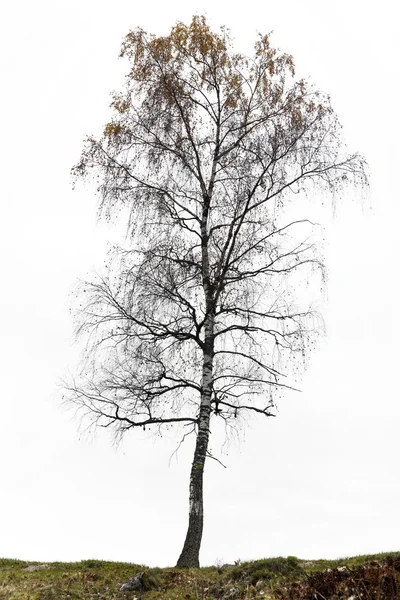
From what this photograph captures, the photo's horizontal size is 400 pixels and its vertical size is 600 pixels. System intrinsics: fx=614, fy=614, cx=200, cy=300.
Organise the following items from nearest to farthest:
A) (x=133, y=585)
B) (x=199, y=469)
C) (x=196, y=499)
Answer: (x=133, y=585), (x=196, y=499), (x=199, y=469)

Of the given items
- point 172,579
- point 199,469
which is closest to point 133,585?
point 172,579

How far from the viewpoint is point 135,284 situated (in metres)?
14.9

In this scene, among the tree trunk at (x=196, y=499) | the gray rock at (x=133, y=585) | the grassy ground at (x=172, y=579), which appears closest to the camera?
the grassy ground at (x=172, y=579)

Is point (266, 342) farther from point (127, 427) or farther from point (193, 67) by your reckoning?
point (193, 67)

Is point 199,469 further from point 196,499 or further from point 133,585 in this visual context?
point 133,585

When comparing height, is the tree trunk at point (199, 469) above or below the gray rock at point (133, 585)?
above

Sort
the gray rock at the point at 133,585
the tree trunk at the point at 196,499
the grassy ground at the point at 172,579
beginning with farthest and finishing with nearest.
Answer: the tree trunk at the point at 196,499, the gray rock at the point at 133,585, the grassy ground at the point at 172,579

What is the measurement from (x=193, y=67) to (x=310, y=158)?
4.19 m

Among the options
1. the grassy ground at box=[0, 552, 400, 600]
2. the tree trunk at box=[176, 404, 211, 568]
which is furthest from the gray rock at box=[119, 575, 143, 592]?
the tree trunk at box=[176, 404, 211, 568]

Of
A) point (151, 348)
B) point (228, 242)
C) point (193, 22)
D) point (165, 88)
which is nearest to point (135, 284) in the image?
point (151, 348)

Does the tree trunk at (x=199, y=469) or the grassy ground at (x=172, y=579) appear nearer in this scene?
the grassy ground at (x=172, y=579)

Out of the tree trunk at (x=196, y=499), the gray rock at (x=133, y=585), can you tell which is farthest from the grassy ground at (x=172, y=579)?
the tree trunk at (x=196, y=499)

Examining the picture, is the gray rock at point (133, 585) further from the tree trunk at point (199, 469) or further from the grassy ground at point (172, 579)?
the tree trunk at point (199, 469)

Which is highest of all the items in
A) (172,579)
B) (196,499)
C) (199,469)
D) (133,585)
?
(199,469)
